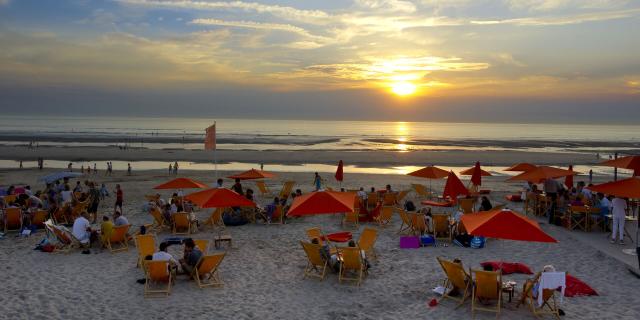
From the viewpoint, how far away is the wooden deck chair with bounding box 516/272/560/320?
6.74m

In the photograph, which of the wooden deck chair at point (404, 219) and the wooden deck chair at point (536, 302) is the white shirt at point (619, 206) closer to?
the wooden deck chair at point (404, 219)

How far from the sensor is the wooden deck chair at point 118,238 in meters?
10.3

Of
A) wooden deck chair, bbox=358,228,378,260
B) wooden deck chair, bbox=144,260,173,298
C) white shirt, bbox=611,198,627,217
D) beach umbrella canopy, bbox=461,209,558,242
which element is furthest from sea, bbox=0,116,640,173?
beach umbrella canopy, bbox=461,209,558,242

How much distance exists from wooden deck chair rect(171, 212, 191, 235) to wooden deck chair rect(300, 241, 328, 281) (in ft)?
14.9

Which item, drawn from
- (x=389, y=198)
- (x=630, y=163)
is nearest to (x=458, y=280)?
(x=630, y=163)

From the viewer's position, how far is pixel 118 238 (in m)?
10.5

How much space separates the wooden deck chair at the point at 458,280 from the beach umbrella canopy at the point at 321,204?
2.35 metres

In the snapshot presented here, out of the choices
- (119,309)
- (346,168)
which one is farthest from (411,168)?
(119,309)

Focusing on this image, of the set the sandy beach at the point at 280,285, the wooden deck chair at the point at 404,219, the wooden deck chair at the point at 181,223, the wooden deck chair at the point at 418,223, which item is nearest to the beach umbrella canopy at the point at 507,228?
the sandy beach at the point at 280,285

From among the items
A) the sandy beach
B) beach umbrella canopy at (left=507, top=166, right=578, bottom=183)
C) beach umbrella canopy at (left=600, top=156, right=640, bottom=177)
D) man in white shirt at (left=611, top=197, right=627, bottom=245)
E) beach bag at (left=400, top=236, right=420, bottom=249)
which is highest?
beach umbrella canopy at (left=600, top=156, right=640, bottom=177)

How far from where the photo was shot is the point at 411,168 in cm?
3547

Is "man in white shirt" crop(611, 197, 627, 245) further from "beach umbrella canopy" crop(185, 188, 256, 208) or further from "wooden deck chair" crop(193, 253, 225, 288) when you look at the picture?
"wooden deck chair" crop(193, 253, 225, 288)

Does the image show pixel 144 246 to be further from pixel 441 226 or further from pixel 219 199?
pixel 441 226

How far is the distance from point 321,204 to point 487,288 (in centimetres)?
351
